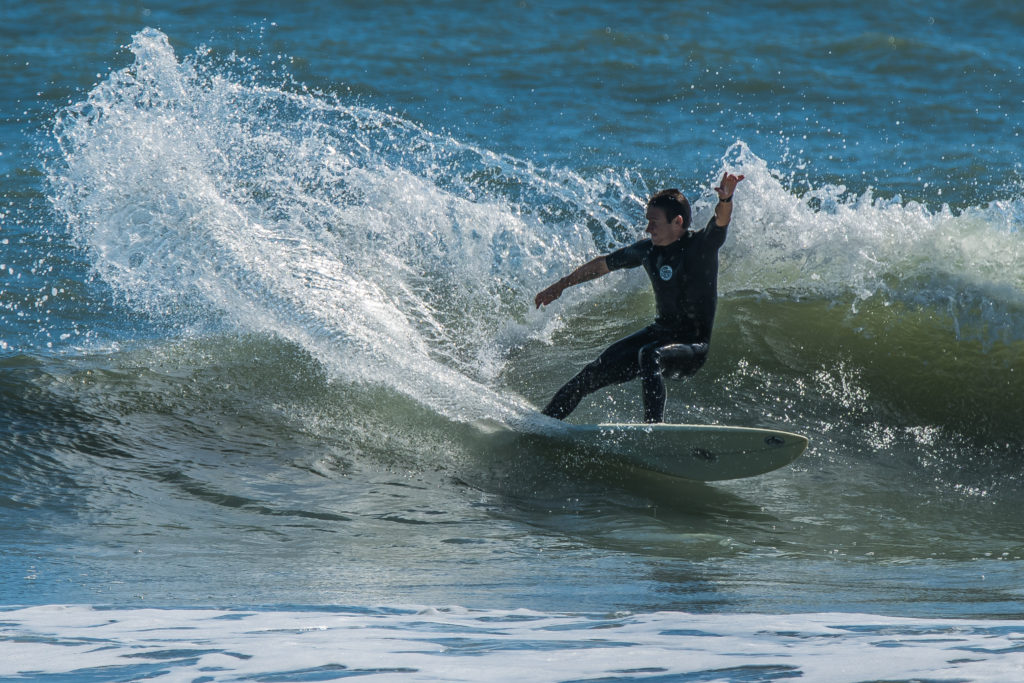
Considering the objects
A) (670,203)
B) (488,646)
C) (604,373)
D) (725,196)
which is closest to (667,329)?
(604,373)

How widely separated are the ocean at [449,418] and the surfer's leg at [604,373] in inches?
9.5

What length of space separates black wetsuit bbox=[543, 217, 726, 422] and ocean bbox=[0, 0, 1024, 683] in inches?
17.7

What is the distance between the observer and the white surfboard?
6.11m

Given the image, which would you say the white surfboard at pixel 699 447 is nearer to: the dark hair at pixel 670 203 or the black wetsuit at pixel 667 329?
the black wetsuit at pixel 667 329

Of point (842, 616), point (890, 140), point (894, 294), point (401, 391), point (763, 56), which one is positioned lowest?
point (842, 616)

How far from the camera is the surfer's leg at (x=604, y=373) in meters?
6.60

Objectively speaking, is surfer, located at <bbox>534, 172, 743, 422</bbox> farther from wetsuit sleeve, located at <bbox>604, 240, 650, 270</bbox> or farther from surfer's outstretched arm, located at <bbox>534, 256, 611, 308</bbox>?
surfer's outstretched arm, located at <bbox>534, 256, 611, 308</bbox>

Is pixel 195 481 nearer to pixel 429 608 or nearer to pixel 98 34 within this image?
pixel 429 608

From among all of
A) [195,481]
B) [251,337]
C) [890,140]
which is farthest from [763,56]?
[195,481]

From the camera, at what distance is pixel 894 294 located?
891 cm

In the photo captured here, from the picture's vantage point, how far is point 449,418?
7137 mm

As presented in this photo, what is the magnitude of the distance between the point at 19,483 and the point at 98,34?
18733 mm

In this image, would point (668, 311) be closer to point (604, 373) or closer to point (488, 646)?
point (604, 373)

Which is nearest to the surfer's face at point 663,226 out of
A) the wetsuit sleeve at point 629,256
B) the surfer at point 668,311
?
the surfer at point 668,311
